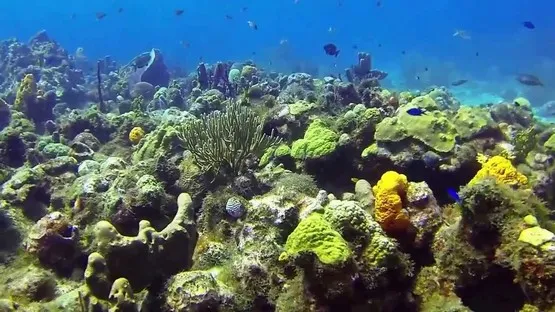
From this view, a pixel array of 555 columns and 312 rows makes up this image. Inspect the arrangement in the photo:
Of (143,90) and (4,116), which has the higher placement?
(4,116)

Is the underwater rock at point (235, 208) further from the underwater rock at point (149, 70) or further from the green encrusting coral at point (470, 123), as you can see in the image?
the underwater rock at point (149, 70)

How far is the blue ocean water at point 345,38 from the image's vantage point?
33.3m

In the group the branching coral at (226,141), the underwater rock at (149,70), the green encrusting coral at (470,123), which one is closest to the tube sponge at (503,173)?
the green encrusting coral at (470,123)

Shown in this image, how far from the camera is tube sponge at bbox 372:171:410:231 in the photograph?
4832mm

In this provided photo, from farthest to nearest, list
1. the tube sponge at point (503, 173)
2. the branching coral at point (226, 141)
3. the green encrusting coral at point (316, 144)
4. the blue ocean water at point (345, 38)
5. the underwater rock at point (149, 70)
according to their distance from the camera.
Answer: the blue ocean water at point (345, 38) < the underwater rock at point (149, 70) < the green encrusting coral at point (316, 144) < the branching coral at point (226, 141) < the tube sponge at point (503, 173)

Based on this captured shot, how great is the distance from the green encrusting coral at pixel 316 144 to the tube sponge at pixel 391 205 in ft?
5.76

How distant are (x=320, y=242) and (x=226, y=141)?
2.86 m

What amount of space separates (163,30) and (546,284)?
327ft

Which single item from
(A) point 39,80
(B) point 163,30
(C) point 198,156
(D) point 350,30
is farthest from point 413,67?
(B) point 163,30

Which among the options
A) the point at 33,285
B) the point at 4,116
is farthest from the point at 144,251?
the point at 4,116

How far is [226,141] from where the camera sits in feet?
20.9

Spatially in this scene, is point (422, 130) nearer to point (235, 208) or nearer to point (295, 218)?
point (295, 218)

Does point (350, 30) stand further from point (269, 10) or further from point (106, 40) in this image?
point (269, 10)

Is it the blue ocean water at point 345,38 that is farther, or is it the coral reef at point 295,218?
the blue ocean water at point 345,38
